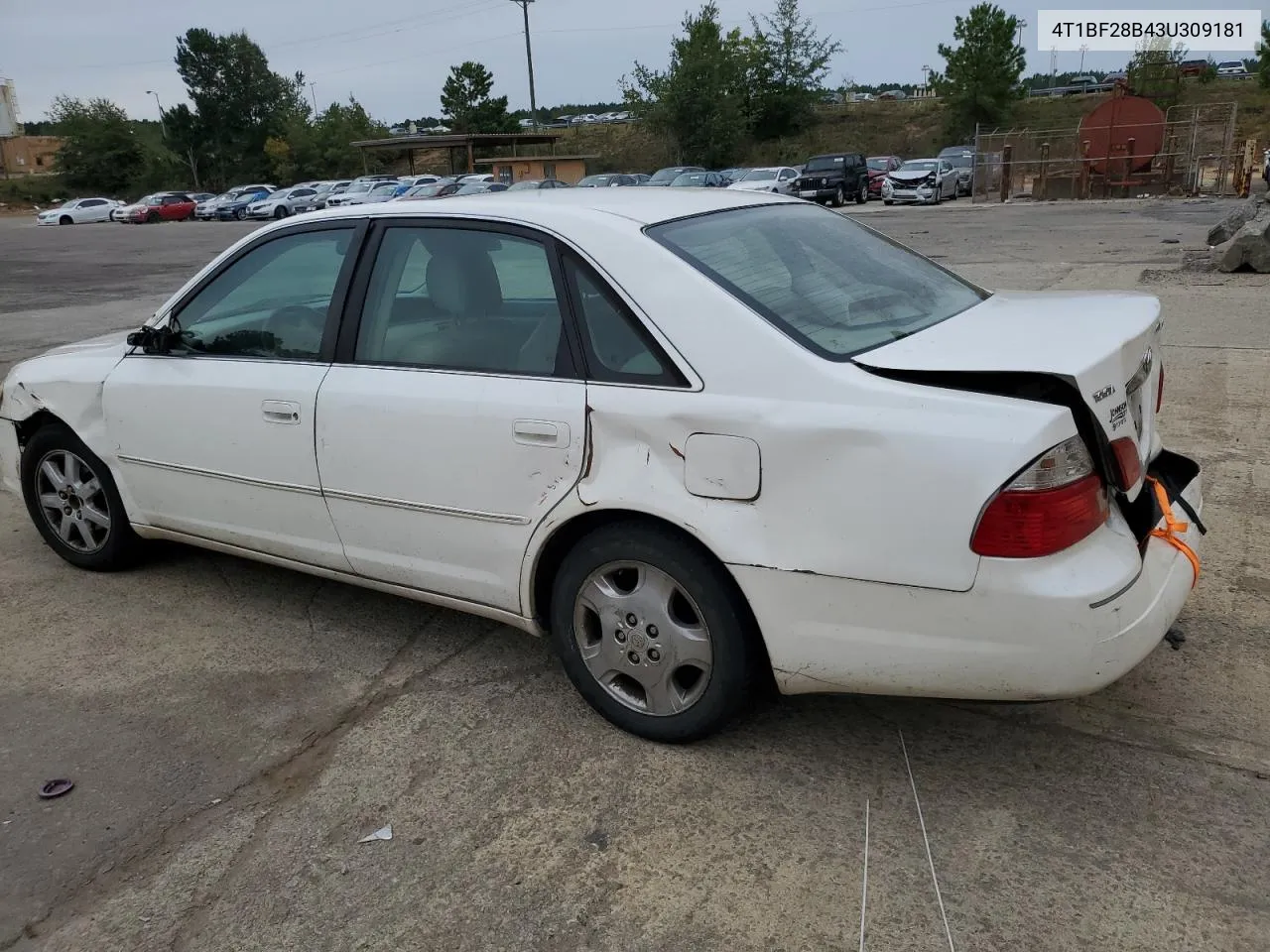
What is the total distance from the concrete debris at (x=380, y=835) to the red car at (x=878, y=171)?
117ft

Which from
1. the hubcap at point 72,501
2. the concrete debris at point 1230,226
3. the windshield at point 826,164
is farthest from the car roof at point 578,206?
the windshield at point 826,164

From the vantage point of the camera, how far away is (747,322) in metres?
2.75

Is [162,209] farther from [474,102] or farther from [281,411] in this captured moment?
[281,411]

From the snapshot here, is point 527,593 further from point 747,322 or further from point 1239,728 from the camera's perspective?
point 1239,728

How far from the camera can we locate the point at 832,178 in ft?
115

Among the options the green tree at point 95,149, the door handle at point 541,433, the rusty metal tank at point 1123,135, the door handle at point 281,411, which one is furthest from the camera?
the green tree at point 95,149

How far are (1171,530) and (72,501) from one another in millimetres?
4330

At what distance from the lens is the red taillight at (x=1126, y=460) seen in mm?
2566

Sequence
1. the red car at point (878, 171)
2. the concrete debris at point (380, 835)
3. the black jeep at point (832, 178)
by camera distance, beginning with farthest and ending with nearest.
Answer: the red car at point (878, 171) → the black jeep at point (832, 178) → the concrete debris at point (380, 835)

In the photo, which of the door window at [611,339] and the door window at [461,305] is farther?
the door window at [461,305]

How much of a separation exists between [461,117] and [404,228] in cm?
7808

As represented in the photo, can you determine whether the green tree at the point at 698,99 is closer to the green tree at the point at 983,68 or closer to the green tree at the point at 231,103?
the green tree at the point at 983,68

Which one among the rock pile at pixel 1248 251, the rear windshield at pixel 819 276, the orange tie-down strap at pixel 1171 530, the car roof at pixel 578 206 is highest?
the car roof at pixel 578 206

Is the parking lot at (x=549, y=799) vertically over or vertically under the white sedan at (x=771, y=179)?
under
